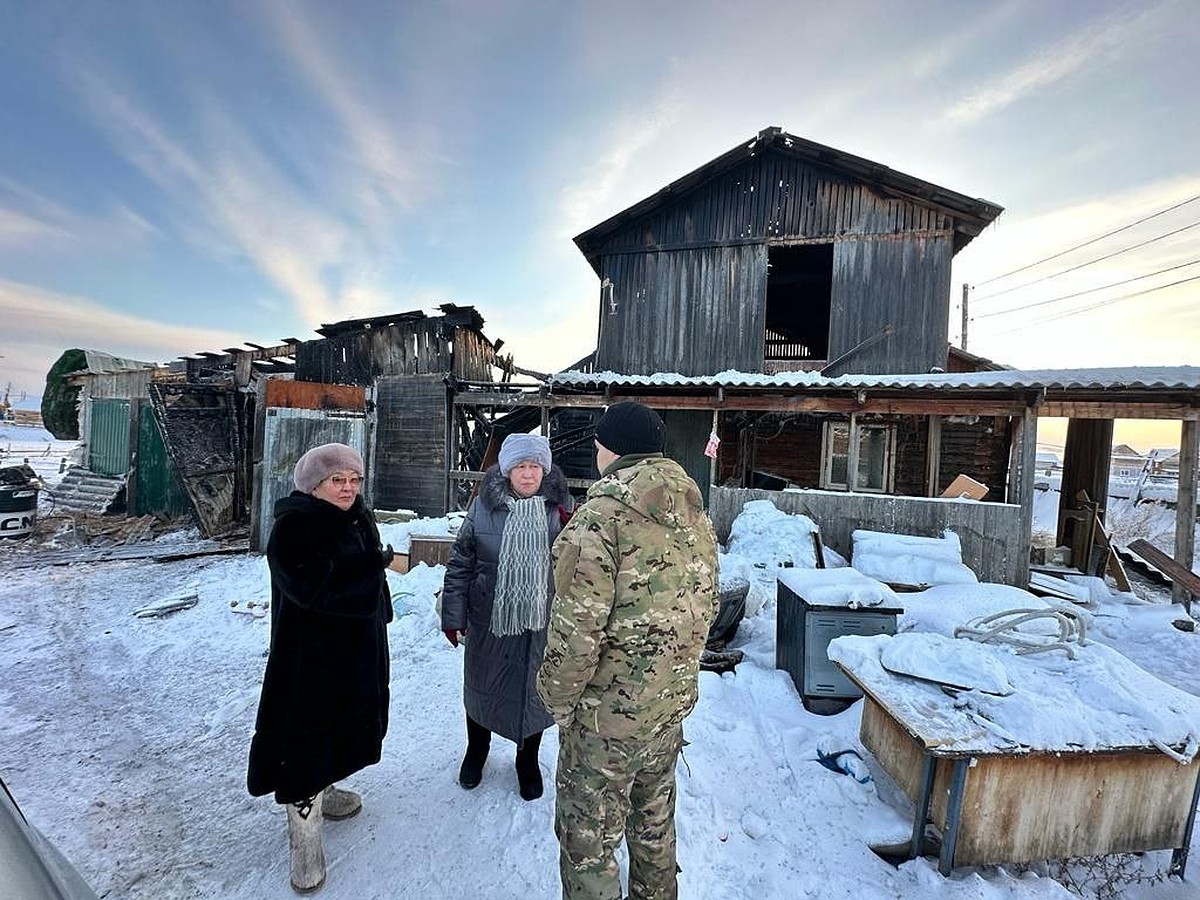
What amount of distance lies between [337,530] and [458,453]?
9.78m

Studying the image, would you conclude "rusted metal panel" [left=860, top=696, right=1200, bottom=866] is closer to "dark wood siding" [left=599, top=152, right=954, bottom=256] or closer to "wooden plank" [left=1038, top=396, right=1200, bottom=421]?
"wooden plank" [left=1038, top=396, right=1200, bottom=421]

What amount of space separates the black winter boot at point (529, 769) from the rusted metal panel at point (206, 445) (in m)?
Answer: 9.54

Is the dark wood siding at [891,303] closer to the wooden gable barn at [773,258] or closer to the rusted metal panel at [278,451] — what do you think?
the wooden gable barn at [773,258]

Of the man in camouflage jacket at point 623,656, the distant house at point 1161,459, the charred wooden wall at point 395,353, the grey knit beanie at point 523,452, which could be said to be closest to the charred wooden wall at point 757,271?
the charred wooden wall at point 395,353

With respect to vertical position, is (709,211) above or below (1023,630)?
above

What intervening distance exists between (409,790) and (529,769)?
2.35ft

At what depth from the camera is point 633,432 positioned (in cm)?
196

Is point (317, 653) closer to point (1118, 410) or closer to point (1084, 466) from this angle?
point (1118, 410)

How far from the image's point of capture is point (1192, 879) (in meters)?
2.60

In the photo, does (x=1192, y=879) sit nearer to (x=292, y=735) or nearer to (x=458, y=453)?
(x=292, y=735)

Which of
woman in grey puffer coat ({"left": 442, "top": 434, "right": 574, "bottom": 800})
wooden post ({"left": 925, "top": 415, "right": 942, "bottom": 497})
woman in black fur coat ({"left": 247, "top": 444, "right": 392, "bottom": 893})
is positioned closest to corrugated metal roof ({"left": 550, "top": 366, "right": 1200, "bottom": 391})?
wooden post ({"left": 925, "top": 415, "right": 942, "bottom": 497})

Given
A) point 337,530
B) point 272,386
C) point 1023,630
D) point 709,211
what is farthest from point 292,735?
point 709,211

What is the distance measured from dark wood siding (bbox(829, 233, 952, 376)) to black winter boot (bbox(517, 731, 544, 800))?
8.78 metres

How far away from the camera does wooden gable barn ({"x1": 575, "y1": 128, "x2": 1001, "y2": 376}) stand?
29.8ft
